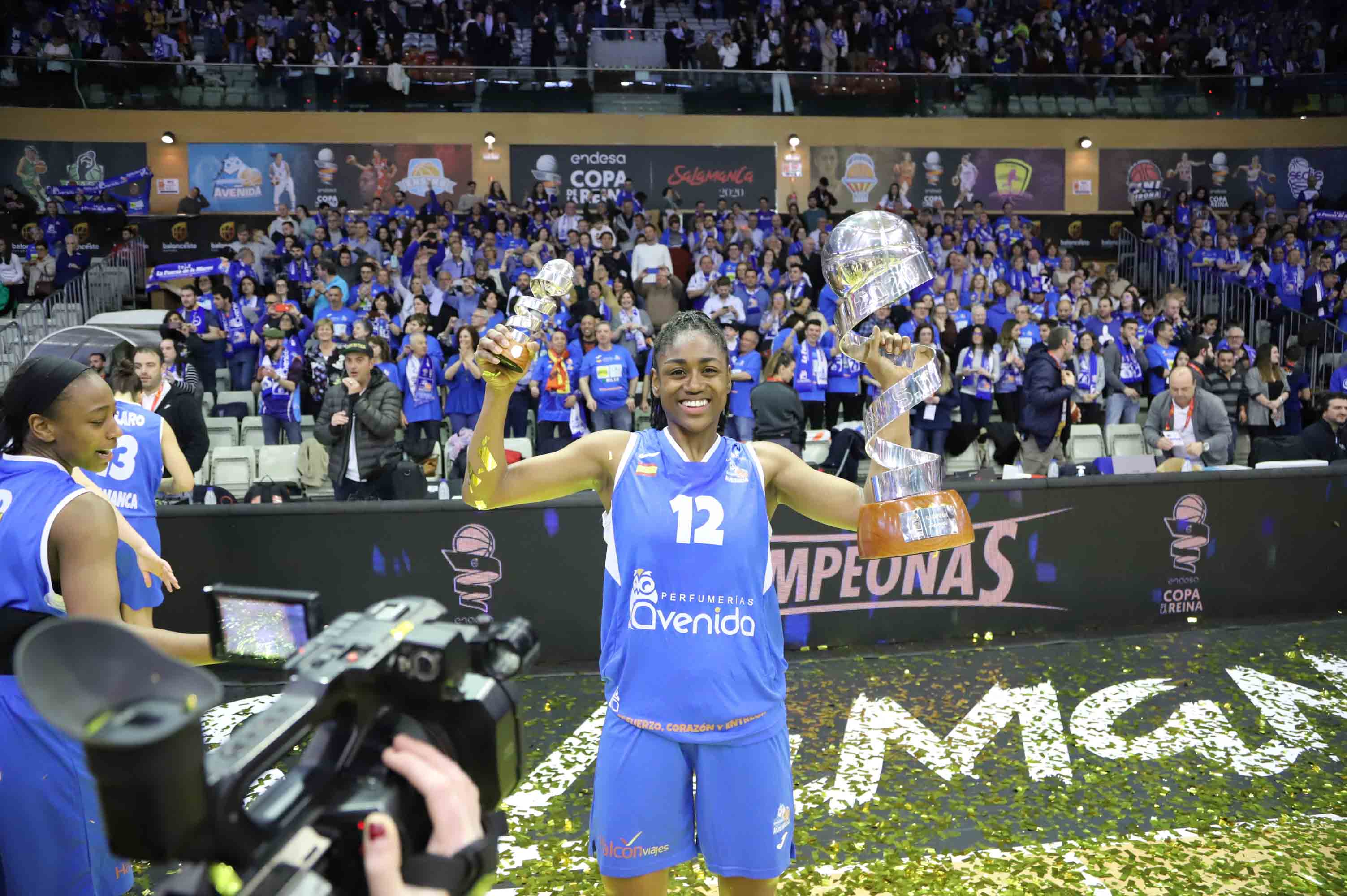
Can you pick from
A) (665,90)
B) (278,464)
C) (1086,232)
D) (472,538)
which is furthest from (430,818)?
(1086,232)

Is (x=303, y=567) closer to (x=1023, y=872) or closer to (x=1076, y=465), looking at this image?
(x=1023, y=872)

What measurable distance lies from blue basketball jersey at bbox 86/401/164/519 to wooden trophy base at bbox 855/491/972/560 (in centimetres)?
391

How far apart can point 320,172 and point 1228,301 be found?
586 inches

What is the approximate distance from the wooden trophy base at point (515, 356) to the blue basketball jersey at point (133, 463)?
3379 millimetres

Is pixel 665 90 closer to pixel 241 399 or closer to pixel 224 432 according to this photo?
pixel 241 399

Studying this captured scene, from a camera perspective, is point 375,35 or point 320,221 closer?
point 320,221

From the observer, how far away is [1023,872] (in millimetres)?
4316

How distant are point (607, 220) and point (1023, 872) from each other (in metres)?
13.1

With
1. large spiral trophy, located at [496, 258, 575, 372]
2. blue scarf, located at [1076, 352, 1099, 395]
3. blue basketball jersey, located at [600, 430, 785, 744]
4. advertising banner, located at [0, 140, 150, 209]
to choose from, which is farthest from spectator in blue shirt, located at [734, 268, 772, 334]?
advertising banner, located at [0, 140, 150, 209]

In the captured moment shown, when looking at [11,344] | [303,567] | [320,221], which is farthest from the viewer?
[320,221]

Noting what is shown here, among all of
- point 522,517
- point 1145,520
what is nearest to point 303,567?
point 522,517

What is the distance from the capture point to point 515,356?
2.69 m

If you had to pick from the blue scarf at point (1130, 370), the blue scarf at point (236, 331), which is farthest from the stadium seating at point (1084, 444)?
the blue scarf at point (236, 331)

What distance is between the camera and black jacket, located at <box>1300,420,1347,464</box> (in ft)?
30.9
